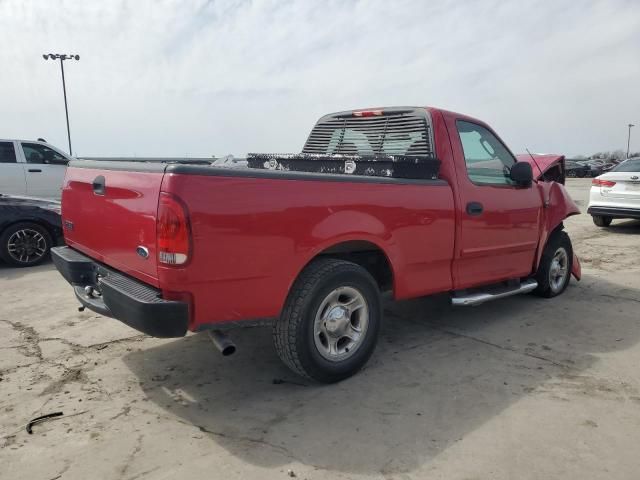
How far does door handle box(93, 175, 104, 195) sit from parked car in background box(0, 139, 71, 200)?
29.8ft

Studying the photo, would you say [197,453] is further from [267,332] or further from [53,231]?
[53,231]

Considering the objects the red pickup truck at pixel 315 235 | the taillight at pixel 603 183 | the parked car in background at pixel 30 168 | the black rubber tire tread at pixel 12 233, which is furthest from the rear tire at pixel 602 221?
the parked car in background at pixel 30 168

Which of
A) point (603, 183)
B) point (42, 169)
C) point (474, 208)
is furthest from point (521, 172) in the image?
point (42, 169)

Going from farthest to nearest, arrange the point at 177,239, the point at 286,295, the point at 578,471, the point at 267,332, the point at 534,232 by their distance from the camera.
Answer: the point at 534,232 → the point at 267,332 → the point at 286,295 → the point at 177,239 → the point at 578,471

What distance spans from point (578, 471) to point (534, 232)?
2927 mm

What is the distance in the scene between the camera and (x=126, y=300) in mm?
2875

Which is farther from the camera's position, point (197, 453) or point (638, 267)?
point (638, 267)

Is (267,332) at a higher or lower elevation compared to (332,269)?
lower

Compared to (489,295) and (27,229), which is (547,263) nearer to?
(489,295)

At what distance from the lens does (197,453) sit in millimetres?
2695

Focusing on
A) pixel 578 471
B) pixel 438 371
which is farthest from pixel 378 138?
pixel 578 471

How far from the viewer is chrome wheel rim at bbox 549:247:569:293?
18.6ft

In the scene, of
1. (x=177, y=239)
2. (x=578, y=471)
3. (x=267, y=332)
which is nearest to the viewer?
(x=578, y=471)

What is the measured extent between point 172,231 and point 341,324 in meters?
1.34
